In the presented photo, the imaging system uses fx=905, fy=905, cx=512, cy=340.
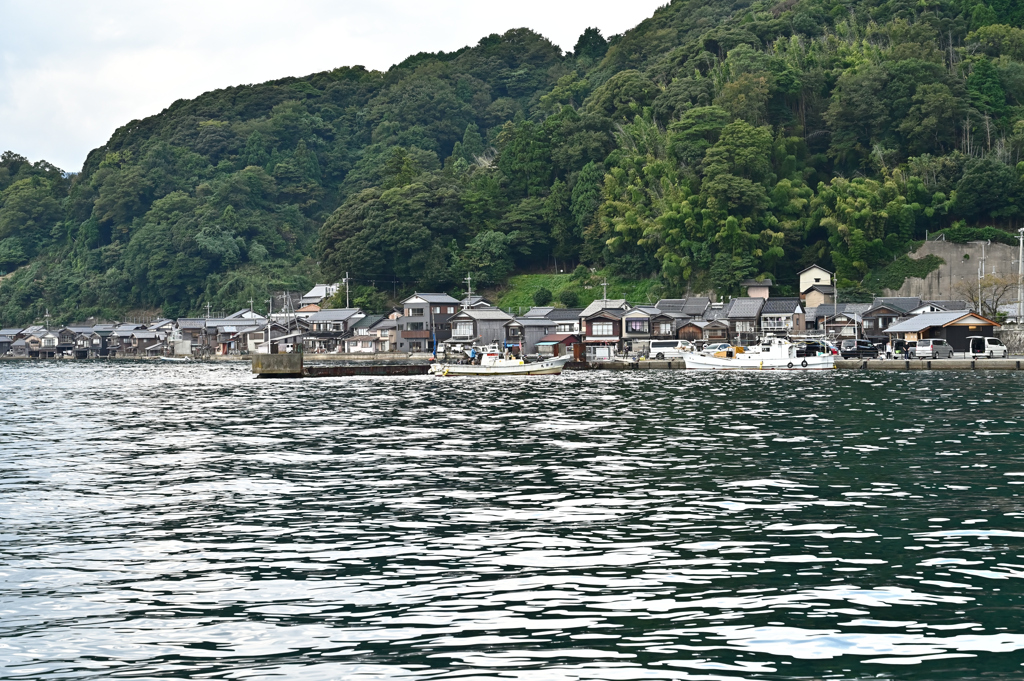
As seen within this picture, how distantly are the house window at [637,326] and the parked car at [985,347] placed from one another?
27.8 m

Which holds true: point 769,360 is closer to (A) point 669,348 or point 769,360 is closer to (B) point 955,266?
(A) point 669,348

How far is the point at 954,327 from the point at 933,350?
3.19 metres

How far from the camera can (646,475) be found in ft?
62.6

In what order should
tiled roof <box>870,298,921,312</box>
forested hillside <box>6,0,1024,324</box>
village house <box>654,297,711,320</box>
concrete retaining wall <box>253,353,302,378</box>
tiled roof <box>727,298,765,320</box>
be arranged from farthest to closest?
forested hillside <box>6,0,1024,324</box>
village house <box>654,297,711,320</box>
tiled roof <box>727,298,765,320</box>
tiled roof <box>870,298,921,312</box>
concrete retaining wall <box>253,353,302,378</box>

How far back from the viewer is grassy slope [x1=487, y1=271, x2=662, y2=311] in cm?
9662

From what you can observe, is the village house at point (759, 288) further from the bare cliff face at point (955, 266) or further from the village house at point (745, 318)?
the bare cliff face at point (955, 266)

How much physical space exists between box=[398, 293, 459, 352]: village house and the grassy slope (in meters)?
11.3

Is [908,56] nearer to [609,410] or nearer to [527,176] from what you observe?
[527,176]

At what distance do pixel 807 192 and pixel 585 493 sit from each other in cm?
8014

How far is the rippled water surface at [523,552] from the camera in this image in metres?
8.66

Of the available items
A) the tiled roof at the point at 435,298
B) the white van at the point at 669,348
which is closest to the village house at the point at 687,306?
the white van at the point at 669,348

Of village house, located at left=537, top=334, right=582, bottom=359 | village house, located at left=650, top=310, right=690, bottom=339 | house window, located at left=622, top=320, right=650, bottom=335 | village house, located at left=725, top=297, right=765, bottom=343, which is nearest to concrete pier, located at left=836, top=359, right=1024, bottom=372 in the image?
village house, located at left=725, top=297, right=765, bottom=343

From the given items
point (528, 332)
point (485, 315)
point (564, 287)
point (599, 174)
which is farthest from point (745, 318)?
point (599, 174)

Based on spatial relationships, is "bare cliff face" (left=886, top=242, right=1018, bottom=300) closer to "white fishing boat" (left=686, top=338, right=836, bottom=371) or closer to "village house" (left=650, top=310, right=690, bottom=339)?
"village house" (left=650, top=310, right=690, bottom=339)
